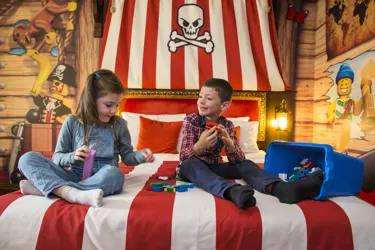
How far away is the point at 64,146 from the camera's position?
1.44 meters

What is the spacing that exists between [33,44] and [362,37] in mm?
2976

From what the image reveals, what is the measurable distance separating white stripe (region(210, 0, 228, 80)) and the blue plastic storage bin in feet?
4.78

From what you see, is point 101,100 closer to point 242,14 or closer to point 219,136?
point 219,136

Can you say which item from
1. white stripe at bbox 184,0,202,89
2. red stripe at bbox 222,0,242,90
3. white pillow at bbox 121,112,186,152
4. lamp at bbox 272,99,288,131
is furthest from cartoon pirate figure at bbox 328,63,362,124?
white pillow at bbox 121,112,186,152

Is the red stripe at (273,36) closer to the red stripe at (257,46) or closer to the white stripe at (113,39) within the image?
the red stripe at (257,46)

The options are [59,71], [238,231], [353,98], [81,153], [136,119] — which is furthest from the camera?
[59,71]

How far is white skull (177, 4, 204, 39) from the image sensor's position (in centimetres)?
302

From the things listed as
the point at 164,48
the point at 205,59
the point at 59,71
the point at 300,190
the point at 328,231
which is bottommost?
the point at 328,231

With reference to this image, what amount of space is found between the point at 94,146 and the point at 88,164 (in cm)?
14

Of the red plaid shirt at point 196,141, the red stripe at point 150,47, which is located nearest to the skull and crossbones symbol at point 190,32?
the red stripe at point 150,47

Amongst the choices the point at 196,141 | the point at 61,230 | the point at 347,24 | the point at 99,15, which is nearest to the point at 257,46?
the point at 347,24

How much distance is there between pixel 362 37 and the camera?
2.40 metres

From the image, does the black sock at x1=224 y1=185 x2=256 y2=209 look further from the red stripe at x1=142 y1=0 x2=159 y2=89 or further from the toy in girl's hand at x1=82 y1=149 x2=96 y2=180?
the red stripe at x1=142 y1=0 x2=159 y2=89

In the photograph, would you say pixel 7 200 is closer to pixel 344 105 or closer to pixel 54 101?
pixel 54 101
